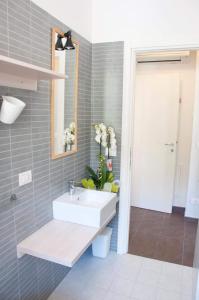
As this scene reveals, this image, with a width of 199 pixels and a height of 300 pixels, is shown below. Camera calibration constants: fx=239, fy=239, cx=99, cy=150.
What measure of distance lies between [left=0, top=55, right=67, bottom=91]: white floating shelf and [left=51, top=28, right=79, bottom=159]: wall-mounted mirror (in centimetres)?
34

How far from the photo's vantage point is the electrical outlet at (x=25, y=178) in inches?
59.8

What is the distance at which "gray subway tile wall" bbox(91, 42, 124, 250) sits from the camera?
2.37 meters

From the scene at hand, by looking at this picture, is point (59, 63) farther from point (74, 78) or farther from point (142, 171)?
point (142, 171)

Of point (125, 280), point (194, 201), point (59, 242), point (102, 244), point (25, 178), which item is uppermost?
point (25, 178)

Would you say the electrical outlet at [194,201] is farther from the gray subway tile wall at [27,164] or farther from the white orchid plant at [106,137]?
the gray subway tile wall at [27,164]

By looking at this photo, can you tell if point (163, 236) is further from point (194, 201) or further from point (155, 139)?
point (155, 139)

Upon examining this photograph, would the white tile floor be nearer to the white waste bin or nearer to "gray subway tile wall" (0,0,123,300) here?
the white waste bin

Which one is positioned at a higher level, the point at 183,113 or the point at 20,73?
the point at 20,73

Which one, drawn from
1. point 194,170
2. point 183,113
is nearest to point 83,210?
point 194,170

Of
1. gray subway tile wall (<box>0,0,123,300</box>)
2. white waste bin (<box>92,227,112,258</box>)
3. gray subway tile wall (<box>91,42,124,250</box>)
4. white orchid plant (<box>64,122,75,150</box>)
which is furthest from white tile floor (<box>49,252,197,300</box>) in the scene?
white orchid plant (<box>64,122,75,150</box>)

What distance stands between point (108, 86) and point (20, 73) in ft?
4.13

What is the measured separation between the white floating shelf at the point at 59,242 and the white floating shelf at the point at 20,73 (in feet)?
3.25

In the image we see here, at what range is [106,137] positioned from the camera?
7.76ft

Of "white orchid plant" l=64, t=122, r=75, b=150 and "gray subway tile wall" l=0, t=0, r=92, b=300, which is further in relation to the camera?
"white orchid plant" l=64, t=122, r=75, b=150
